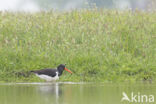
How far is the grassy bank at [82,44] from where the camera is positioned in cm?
1495

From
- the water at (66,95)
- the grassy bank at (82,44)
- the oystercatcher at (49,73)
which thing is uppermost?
the grassy bank at (82,44)

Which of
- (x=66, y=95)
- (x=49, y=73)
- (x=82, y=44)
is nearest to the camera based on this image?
(x=66, y=95)

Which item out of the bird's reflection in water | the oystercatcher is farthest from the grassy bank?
the bird's reflection in water

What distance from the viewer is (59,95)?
33.9ft

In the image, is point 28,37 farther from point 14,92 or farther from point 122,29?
point 14,92

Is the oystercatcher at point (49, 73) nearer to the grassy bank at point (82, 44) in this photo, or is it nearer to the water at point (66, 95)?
the grassy bank at point (82, 44)

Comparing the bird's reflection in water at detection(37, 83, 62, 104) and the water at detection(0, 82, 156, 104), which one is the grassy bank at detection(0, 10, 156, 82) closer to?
the water at detection(0, 82, 156, 104)

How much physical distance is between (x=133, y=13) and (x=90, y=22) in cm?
305

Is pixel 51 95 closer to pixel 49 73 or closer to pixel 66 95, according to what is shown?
pixel 66 95

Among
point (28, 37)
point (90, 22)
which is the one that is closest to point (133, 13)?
point (90, 22)

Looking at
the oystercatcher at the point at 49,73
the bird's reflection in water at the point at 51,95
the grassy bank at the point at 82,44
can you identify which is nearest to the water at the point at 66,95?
the bird's reflection in water at the point at 51,95

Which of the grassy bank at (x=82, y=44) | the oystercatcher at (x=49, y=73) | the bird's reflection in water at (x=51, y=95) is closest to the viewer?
the bird's reflection in water at (x=51, y=95)

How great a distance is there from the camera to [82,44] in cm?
1694

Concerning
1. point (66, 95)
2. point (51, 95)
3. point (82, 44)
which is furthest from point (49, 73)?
point (66, 95)
